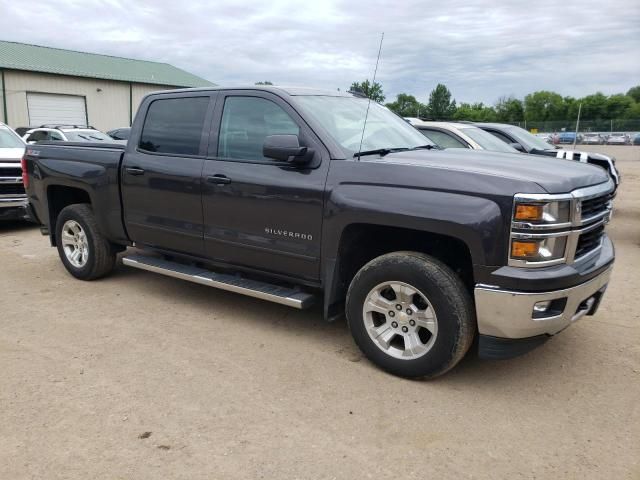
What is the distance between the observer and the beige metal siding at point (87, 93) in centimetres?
2877

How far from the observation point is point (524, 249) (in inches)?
123

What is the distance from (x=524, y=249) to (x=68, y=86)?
33374mm

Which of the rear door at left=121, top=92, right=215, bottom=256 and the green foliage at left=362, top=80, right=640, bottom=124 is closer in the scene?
the rear door at left=121, top=92, right=215, bottom=256

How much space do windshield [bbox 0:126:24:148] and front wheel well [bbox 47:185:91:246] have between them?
Result: 171 inches

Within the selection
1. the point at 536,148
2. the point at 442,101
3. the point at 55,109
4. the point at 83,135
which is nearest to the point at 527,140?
the point at 536,148

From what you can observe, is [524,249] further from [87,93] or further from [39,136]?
[87,93]

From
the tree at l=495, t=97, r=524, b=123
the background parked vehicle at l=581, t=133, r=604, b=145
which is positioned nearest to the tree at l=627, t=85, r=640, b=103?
the tree at l=495, t=97, r=524, b=123

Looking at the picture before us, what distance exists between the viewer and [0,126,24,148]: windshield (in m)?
9.59

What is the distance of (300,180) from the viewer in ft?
13.1

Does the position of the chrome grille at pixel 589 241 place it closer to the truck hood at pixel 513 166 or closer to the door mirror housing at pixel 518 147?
the truck hood at pixel 513 166

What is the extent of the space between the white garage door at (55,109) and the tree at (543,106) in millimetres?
58472

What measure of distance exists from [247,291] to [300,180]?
3.28 feet

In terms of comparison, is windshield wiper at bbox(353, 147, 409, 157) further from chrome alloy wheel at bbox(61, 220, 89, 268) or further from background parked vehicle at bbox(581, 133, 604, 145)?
background parked vehicle at bbox(581, 133, 604, 145)

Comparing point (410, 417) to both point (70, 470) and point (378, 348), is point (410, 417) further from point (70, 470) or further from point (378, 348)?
point (70, 470)
